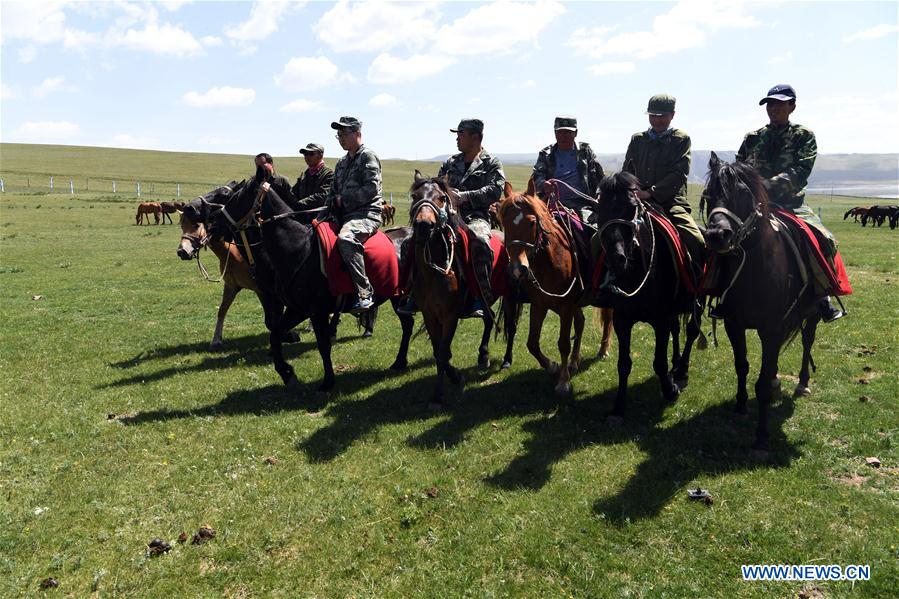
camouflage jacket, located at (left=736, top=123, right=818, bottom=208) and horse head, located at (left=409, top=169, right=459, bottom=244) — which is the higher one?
camouflage jacket, located at (left=736, top=123, right=818, bottom=208)

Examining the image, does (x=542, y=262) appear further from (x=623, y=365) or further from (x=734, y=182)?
(x=734, y=182)

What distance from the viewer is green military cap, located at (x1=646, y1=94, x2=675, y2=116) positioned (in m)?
7.74

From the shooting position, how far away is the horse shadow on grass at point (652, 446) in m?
5.64

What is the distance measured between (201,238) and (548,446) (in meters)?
6.70

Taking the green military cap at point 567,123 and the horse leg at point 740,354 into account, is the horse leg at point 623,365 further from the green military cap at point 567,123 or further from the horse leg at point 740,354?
the green military cap at point 567,123

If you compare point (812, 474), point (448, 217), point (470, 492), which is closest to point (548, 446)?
point (470, 492)

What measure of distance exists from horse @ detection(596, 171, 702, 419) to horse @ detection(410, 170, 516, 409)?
201 centimetres

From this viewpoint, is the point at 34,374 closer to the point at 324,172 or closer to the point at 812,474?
the point at 324,172

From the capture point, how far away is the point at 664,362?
7.59m

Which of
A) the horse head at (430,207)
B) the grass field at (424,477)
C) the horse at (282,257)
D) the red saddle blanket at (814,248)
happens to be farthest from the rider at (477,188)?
the red saddle blanket at (814,248)

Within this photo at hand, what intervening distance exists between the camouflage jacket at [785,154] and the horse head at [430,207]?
379cm

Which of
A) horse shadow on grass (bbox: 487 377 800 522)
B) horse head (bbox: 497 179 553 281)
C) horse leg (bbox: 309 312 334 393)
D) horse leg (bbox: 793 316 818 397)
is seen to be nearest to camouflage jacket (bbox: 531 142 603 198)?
horse head (bbox: 497 179 553 281)

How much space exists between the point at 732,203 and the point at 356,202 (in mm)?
5320

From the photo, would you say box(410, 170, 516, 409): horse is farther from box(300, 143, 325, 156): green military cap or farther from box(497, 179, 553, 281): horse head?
box(300, 143, 325, 156): green military cap
